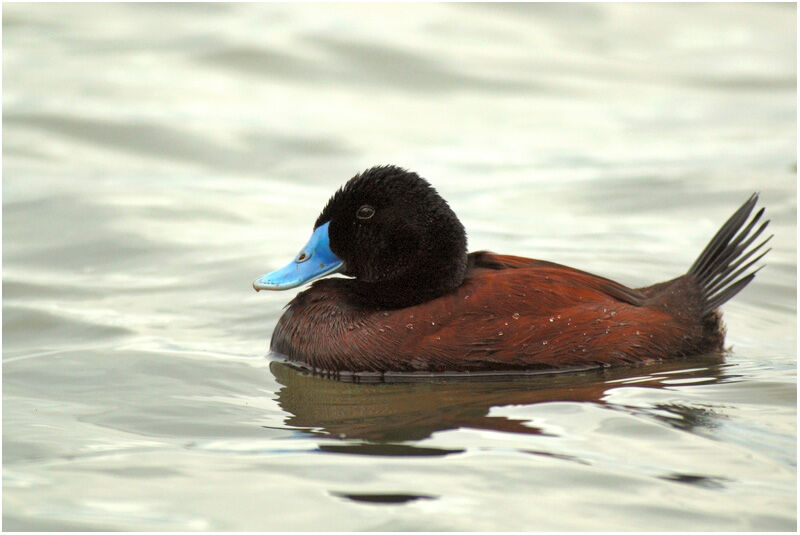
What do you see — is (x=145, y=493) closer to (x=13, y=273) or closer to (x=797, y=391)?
(x=797, y=391)

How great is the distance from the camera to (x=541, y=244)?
8789 mm

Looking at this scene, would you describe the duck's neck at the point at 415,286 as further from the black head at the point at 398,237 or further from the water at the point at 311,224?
the water at the point at 311,224

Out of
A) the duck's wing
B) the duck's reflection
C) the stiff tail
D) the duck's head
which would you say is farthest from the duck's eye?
the stiff tail

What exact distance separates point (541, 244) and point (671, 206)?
139 centimetres

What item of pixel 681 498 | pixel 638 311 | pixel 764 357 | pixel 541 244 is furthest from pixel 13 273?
pixel 681 498

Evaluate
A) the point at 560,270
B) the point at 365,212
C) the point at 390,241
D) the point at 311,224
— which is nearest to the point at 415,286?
the point at 390,241

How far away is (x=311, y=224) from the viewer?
927 cm

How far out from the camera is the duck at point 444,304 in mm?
5852

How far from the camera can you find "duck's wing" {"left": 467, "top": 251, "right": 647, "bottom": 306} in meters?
6.20

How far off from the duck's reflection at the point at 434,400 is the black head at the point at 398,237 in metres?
0.50

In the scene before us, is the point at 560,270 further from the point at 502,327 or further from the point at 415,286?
the point at 415,286

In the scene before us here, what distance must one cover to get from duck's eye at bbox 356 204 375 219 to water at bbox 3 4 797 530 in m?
0.84

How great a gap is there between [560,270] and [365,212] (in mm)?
983

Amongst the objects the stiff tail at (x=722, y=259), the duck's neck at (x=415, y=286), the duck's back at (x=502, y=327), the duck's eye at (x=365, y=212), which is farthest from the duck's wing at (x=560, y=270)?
the duck's eye at (x=365, y=212)
